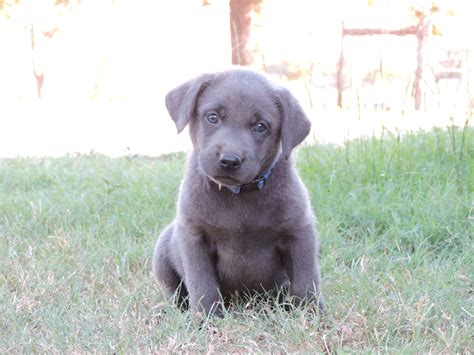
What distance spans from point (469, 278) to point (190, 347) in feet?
5.03

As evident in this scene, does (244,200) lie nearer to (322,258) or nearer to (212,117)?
(212,117)

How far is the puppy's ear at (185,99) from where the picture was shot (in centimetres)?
281

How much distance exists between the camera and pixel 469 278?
3.29m

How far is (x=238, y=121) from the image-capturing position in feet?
8.97

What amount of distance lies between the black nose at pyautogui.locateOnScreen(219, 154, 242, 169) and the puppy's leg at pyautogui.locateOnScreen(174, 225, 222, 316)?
38 centimetres

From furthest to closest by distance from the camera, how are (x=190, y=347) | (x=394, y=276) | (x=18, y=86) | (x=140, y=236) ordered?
(x=18, y=86)
(x=140, y=236)
(x=394, y=276)
(x=190, y=347)

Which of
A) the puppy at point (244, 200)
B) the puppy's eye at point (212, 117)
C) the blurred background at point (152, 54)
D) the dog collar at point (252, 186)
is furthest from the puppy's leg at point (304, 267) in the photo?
the blurred background at point (152, 54)

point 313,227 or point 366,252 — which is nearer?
point 313,227

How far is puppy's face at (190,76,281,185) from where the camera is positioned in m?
2.65

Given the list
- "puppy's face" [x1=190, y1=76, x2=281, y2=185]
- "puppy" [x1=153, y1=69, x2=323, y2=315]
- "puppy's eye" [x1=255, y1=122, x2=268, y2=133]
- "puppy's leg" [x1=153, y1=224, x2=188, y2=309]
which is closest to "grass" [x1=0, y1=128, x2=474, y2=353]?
"puppy's leg" [x1=153, y1=224, x2=188, y2=309]

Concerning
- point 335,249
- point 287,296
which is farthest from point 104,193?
point 287,296

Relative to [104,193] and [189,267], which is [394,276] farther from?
[104,193]

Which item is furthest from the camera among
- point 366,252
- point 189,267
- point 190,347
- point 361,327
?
point 366,252

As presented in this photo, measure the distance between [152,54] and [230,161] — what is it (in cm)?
1338
